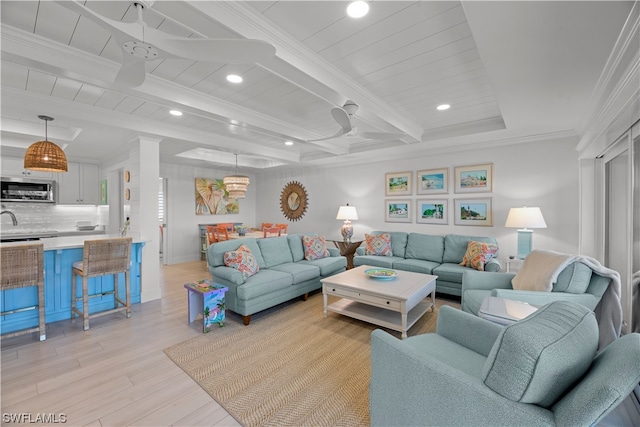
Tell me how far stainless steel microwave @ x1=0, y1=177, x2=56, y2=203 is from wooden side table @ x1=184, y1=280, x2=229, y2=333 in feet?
15.1

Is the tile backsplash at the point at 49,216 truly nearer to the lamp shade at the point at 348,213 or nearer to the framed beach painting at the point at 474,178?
the lamp shade at the point at 348,213

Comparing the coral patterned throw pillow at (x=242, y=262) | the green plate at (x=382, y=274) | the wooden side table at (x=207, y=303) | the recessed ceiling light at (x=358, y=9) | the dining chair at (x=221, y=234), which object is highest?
the recessed ceiling light at (x=358, y=9)

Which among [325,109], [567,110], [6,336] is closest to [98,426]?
[6,336]

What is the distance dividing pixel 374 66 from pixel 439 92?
1.00 meters

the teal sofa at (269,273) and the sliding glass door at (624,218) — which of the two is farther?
the teal sofa at (269,273)

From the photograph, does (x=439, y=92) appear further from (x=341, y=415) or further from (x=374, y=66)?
(x=341, y=415)

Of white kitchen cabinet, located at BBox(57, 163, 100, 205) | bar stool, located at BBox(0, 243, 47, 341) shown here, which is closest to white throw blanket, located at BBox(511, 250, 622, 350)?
bar stool, located at BBox(0, 243, 47, 341)

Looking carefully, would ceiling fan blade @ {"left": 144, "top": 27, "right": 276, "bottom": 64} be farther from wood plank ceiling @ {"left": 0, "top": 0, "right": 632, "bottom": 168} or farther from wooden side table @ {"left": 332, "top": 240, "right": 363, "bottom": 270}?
wooden side table @ {"left": 332, "top": 240, "right": 363, "bottom": 270}

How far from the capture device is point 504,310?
1.96 meters

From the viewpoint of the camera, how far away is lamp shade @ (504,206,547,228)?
11.9 ft

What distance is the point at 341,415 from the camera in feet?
5.93

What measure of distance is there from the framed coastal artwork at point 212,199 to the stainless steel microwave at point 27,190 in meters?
2.76

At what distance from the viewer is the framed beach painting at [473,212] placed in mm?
4489

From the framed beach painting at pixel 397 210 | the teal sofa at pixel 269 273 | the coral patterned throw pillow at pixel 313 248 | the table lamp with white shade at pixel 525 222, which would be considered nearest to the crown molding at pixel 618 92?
the table lamp with white shade at pixel 525 222
